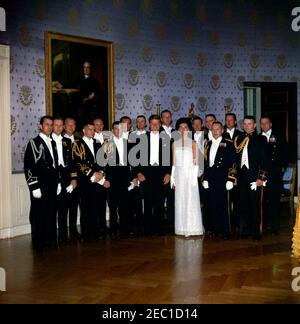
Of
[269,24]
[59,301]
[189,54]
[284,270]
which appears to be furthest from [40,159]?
[269,24]

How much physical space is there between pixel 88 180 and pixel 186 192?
4.31ft

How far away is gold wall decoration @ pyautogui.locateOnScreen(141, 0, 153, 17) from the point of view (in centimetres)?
932

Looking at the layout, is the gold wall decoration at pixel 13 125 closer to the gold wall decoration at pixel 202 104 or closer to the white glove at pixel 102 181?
the white glove at pixel 102 181

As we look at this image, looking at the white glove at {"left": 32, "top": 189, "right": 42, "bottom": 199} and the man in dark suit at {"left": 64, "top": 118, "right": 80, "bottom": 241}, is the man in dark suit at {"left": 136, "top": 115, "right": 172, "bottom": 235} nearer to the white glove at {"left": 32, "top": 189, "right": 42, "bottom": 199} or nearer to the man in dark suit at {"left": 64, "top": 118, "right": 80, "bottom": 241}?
the man in dark suit at {"left": 64, "top": 118, "right": 80, "bottom": 241}

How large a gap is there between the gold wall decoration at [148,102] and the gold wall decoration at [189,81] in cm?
80

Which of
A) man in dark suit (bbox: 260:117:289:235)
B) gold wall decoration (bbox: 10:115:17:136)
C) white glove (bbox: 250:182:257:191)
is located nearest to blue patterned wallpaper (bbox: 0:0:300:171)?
gold wall decoration (bbox: 10:115:17:136)

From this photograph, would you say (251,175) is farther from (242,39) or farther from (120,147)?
(242,39)

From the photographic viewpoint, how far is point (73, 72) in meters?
8.49

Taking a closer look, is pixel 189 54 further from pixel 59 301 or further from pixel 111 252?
pixel 59 301

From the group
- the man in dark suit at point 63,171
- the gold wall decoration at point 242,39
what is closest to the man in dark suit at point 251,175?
the man in dark suit at point 63,171

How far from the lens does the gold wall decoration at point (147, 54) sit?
30.7ft

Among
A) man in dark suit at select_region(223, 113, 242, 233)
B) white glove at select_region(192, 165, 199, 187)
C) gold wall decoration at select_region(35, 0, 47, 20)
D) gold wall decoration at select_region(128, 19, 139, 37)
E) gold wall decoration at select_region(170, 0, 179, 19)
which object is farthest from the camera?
gold wall decoration at select_region(170, 0, 179, 19)

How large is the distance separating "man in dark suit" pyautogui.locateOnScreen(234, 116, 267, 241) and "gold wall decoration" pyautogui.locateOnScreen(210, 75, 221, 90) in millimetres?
3237

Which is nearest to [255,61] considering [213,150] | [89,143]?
[213,150]
